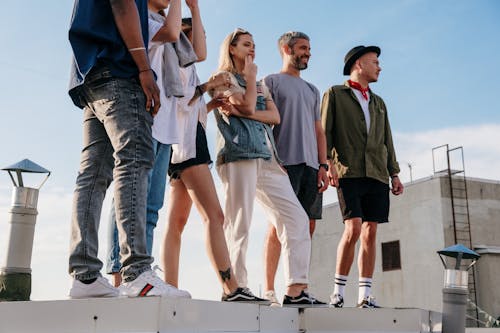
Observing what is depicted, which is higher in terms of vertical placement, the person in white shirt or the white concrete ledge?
the person in white shirt

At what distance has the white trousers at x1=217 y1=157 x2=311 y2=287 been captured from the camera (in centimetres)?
426

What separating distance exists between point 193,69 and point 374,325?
208cm

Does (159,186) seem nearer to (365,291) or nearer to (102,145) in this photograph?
(102,145)

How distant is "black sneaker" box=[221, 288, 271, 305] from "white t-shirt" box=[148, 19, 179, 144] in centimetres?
98

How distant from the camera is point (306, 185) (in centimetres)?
505

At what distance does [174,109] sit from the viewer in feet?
10.7

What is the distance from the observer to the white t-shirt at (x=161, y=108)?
313cm

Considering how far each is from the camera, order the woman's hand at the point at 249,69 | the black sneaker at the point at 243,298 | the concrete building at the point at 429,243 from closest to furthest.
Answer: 1. the black sneaker at the point at 243,298
2. the woman's hand at the point at 249,69
3. the concrete building at the point at 429,243

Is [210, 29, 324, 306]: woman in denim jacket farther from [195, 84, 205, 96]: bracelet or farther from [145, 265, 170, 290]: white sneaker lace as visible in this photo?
[145, 265, 170, 290]: white sneaker lace

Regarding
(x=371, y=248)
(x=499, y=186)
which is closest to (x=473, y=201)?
(x=499, y=186)

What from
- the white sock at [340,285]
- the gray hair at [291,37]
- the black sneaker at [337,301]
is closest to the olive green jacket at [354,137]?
the gray hair at [291,37]

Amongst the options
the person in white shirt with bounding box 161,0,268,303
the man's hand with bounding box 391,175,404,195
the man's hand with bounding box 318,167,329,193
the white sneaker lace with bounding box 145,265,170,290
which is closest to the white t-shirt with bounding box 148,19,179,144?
the person in white shirt with bounding box 161,0,268,303

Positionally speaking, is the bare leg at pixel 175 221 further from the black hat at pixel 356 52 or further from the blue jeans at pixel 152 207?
the black hat at pixel 356 52

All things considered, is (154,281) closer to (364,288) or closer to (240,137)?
(240,137)
